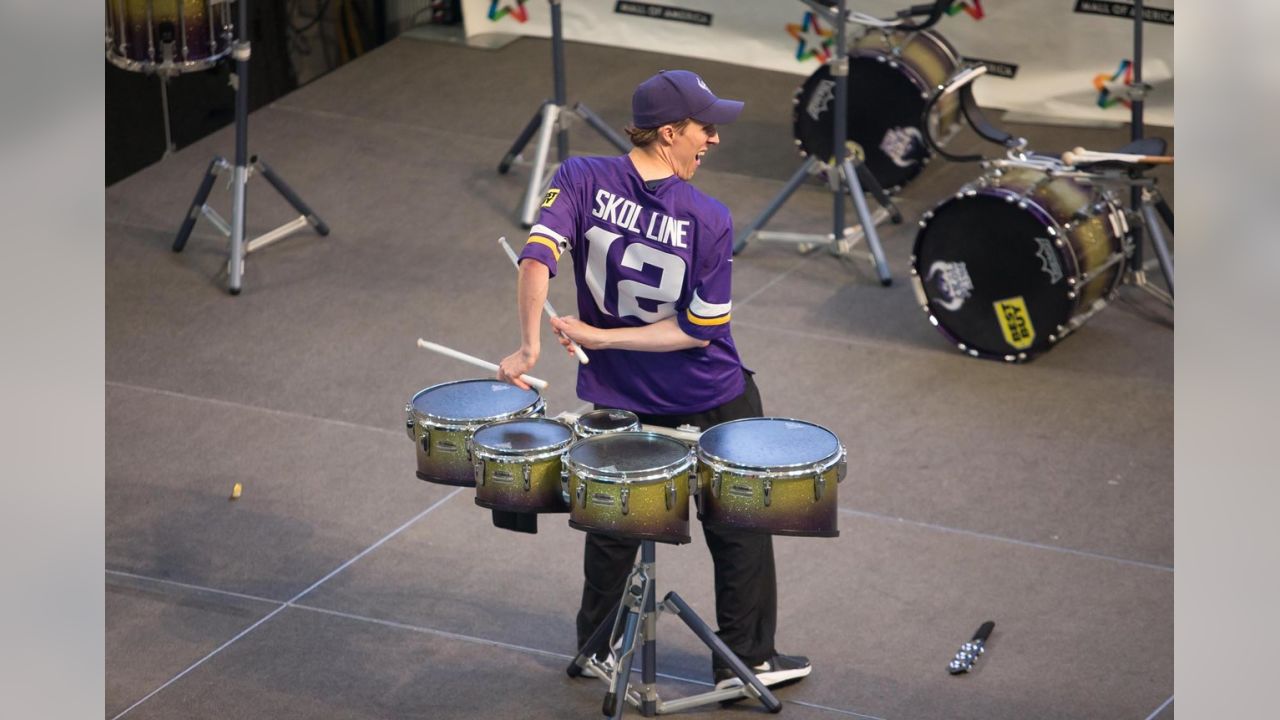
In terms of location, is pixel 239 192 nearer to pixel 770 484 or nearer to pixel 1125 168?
pixel 1125 168

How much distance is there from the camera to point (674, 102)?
3.74 m

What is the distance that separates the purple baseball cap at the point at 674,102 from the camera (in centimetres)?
373

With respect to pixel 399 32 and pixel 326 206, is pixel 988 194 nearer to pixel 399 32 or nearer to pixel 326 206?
pixel 326 206

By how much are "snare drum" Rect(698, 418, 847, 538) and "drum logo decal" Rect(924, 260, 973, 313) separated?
123 inches

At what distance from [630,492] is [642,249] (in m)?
0.63

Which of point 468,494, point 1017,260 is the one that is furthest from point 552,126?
point 468,494

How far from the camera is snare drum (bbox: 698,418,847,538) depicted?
3555 mm

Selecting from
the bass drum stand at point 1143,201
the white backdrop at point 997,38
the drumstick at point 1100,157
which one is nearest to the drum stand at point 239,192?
the white backdrop at point 997,38

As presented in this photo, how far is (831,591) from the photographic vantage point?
5.02m

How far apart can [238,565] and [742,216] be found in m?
3.77

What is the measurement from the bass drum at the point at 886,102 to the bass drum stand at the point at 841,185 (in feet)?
0.53

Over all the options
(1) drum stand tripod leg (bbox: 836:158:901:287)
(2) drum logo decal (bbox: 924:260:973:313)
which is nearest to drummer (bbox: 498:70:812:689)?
(2) drum logo decal (bbox: 924:260:973:313)

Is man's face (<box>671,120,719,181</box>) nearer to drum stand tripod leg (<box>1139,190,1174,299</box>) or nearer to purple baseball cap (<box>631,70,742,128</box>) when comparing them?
purple baseball cap (<box>631,70,742,128</box>)

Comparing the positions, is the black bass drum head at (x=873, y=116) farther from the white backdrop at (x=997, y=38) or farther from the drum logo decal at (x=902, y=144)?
the white backdrop at (x=997, y=38)
